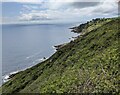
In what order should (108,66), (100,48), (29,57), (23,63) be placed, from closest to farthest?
(108,66)
(100,48)
(23,63)
(29,57)

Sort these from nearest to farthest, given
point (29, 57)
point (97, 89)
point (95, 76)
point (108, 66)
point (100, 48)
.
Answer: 1. point (97, 89)
2. point (95, 76)
3. point (108, 66)
4. point (100, 48)
5. point (29, 57)

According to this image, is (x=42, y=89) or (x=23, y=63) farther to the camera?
(x=23, y=63)

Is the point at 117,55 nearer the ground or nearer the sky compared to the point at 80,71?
nearer the sky

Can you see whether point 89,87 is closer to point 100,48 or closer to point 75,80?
point 75,80

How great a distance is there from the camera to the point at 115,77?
26.5 m

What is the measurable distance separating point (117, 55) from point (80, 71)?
18.0 feet

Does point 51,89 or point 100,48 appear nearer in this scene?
point 51,89

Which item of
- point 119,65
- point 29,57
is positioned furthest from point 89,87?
point 29,57

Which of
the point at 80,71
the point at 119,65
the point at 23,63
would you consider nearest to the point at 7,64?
the point at 23,63

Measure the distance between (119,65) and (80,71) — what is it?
21.3ft

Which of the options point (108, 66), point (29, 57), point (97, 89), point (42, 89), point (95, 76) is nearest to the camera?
point (97, 89)

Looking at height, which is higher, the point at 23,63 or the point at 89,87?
the point at 89,87

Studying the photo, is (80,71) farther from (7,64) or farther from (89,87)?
(7,64)

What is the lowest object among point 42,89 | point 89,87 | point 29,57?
point 29,57
